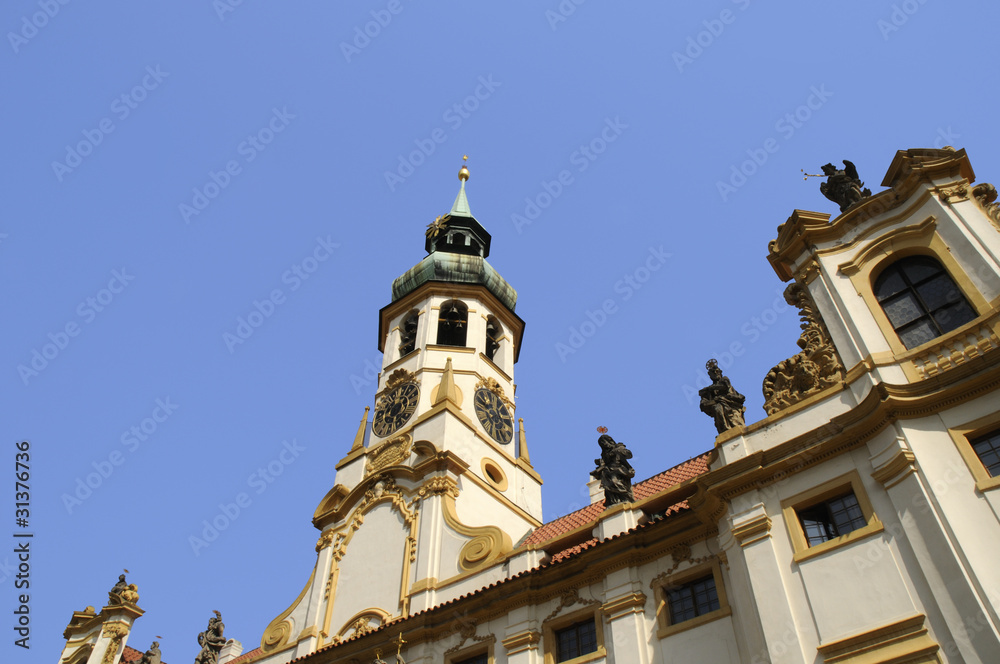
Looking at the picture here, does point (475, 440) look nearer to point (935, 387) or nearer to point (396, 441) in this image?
point (396, 441)

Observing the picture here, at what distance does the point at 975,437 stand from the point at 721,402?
16.1ft

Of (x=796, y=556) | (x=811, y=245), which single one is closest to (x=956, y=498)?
(x=796, y=556)

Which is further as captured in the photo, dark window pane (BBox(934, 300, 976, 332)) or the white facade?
dark window pane (BBox(934, 300, 976, 332))

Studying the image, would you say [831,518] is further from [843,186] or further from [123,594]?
[123,594]

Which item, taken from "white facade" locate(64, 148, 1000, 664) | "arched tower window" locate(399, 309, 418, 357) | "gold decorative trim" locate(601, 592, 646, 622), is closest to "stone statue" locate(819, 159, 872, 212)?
"white facade" locate(64, 148, 1000, 664)

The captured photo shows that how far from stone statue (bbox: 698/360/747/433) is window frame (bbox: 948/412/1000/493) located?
4028mm

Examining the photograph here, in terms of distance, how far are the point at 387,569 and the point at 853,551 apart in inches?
536

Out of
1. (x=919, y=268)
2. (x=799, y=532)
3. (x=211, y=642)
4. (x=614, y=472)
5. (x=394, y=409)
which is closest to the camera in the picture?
(x=799, y=532)

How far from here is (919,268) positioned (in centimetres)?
1658

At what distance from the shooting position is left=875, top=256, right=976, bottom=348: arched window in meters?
15.4

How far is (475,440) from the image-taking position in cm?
2662

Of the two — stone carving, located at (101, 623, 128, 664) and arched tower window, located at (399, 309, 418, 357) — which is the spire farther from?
stone carving, located at (101, 623, 128, 664)

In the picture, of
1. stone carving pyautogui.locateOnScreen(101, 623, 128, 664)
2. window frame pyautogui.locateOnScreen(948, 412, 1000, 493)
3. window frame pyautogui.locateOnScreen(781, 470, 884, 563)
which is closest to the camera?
window frame pyautogui.locateOnScreen(948, 412, 1000, 493)

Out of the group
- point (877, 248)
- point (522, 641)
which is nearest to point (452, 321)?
point (522, 641)
